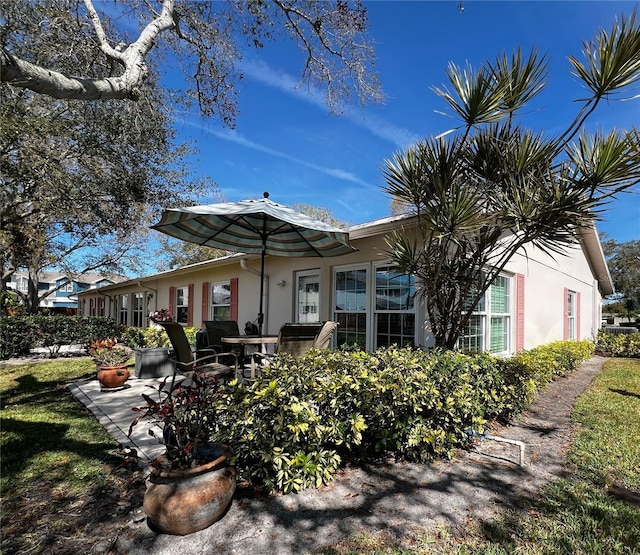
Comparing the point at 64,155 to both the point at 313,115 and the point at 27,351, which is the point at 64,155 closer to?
the point at 313,115

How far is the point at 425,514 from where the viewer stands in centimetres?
274

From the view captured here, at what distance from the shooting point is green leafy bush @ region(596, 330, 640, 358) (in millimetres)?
13320

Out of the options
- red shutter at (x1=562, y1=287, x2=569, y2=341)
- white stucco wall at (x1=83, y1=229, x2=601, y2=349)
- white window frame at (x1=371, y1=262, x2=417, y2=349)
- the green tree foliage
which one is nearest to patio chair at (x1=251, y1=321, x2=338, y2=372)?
white window frame at (x1=371, y1=262, x2=417, y2=349)

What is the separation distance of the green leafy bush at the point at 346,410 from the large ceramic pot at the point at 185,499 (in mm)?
431

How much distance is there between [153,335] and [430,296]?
9.54 meters

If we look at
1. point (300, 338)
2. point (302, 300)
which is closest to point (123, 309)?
point (302, 300)

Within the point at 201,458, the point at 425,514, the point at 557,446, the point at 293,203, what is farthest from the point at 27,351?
the point at 293,203

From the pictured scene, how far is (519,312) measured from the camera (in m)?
8.15

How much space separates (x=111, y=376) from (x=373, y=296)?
4845 mm

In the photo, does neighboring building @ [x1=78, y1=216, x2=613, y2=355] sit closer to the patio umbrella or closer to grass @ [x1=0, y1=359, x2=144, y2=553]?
the patio umbrella

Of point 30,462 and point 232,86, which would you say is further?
point 232,86

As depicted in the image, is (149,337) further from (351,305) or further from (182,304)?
(351,305)

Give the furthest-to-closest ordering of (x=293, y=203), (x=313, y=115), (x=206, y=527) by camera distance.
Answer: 1. (x=293, y=203)
2. (x=313, y=115)
3. (x=206, y=527)

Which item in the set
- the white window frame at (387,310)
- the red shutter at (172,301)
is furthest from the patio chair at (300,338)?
the red shutter at (172,301)
